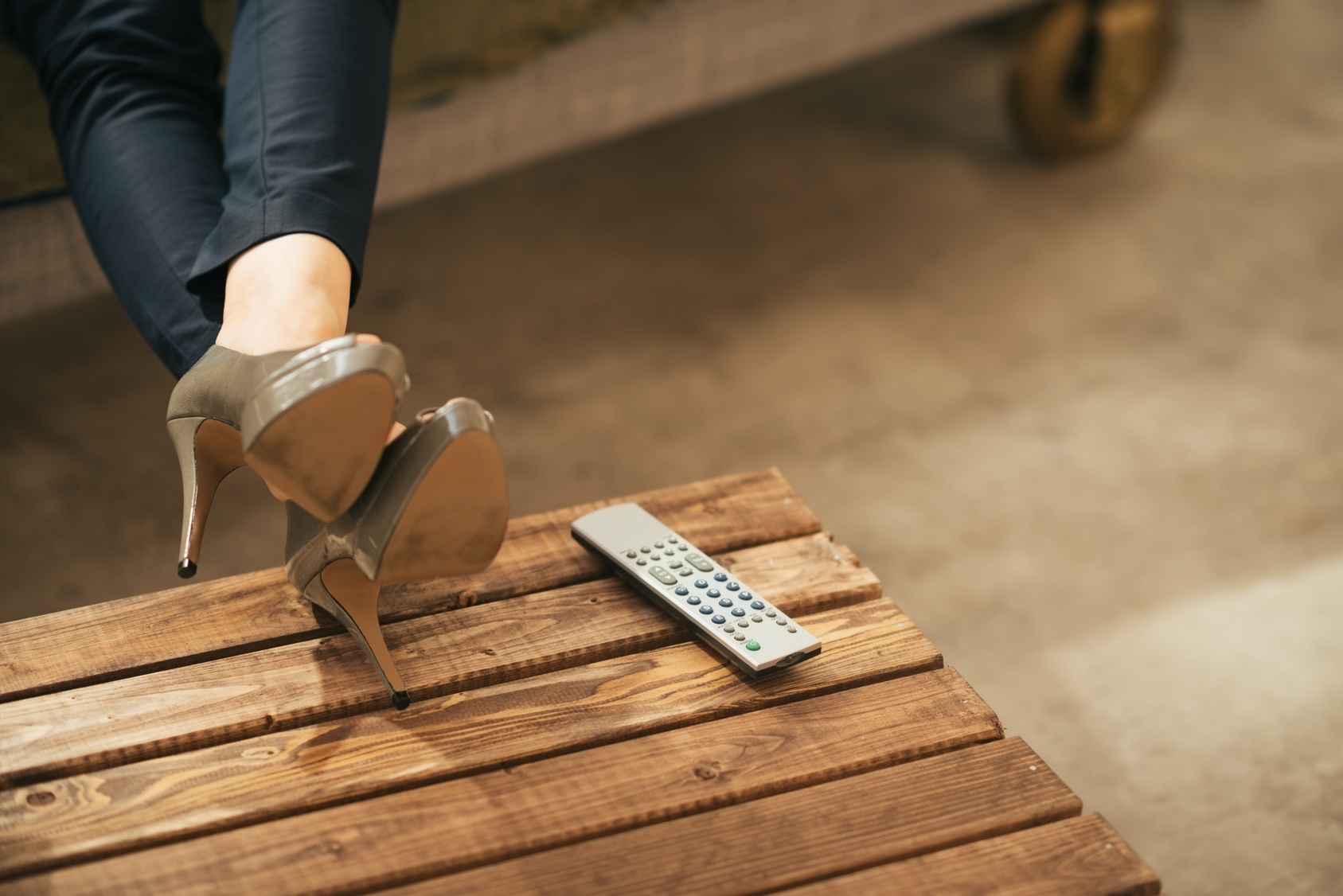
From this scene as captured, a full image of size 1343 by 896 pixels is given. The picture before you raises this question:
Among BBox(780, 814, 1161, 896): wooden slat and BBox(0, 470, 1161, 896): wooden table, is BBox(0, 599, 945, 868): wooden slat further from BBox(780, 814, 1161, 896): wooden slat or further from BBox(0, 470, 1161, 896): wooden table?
BBox(780, 814, 1161, 896): wooden slat

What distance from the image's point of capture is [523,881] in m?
0.49

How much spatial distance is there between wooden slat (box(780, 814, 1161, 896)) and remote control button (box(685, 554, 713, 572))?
0.21m

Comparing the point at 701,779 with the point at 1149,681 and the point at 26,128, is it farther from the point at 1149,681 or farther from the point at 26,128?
the point at 26,128

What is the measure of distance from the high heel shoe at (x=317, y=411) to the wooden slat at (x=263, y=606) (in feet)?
0.43

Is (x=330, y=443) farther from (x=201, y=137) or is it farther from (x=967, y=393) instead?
(x=967, y=393)

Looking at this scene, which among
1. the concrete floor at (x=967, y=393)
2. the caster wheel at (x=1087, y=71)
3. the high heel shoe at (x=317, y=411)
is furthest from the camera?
the caster wheel at (x=1087, y=71)

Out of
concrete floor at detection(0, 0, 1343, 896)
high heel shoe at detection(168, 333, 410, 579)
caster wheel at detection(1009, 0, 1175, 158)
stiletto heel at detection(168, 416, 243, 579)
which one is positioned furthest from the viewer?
caster wheel at detection(1009, 0, 1175, 158)

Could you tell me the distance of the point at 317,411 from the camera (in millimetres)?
485

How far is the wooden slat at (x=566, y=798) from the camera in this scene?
0.49m

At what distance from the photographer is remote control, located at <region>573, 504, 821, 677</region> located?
60 centimetres

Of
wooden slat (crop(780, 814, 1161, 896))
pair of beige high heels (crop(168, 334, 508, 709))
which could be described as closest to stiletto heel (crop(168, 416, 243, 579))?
pair of beige high heels (crop(168, 334, 508, 709))

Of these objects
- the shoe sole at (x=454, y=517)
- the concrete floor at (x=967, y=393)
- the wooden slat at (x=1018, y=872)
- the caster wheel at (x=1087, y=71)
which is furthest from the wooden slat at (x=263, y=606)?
the caster wheel at (x=1087, y=71)

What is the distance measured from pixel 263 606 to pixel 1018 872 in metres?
0.42

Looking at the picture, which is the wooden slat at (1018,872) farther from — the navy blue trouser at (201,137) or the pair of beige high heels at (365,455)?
the navy blue trouser at (201,137)
